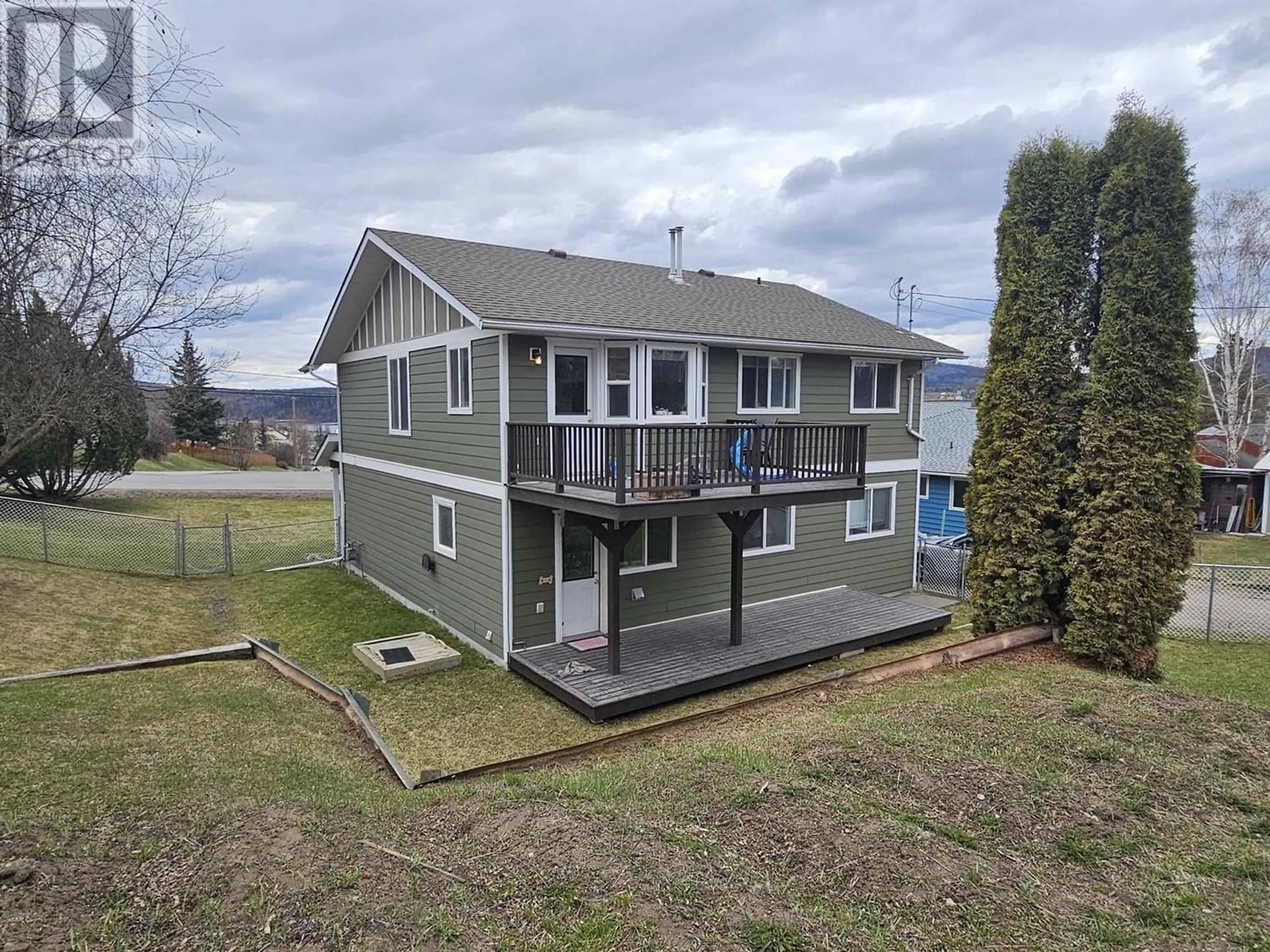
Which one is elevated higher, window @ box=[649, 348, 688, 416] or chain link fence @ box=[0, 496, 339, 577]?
window @ box=[649, 348, 688, 416]

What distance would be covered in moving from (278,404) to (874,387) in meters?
57.1

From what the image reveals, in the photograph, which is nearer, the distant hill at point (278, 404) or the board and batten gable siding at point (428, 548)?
the board and batten gable siding at point (428, 548)

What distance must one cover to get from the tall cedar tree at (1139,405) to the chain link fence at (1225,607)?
134 inches

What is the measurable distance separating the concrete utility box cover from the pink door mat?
66.6 inches

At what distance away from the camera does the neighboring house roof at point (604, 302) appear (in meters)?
9.70

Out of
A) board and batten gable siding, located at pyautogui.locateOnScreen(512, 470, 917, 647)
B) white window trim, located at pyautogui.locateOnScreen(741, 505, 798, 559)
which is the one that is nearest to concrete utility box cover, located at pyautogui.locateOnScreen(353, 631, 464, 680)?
board and batten gable siding, located at pyautogui.locateOnScreen(512, 470, 917, 647)

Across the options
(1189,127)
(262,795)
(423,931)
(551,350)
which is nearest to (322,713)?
(262,795)

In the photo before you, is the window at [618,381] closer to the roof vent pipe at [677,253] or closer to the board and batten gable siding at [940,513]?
the roof vent pipe at [677,253]

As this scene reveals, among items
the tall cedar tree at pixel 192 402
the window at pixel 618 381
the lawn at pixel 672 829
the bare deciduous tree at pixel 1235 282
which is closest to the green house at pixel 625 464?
the window at pixel 618 381

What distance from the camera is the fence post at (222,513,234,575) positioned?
1505 centimetres

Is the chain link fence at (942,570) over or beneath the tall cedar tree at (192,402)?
beneath

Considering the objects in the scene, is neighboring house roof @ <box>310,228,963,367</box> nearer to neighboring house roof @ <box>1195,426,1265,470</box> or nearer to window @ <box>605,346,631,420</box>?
window @ <box>605,346,631,420</box>

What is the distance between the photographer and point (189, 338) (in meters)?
9.64

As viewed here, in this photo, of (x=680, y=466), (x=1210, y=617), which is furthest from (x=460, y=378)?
(x=1210, y=617)
